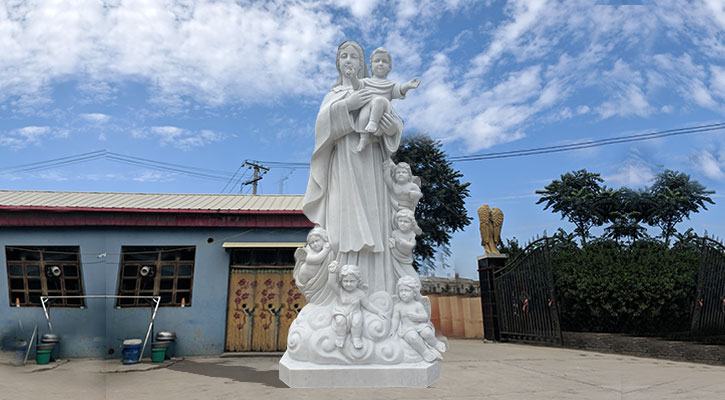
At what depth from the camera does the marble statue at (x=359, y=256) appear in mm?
3162

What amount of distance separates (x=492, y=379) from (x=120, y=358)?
575 centimetres

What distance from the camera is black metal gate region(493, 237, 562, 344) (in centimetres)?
741

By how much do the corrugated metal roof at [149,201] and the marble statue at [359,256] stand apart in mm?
4315

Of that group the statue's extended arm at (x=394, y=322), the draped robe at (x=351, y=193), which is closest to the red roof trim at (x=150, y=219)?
the draped robe at (x=351, y=193)

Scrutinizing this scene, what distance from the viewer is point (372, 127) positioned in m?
3.59

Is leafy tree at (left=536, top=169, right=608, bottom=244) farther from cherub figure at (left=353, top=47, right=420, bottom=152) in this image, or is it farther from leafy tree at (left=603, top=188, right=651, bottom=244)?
cherub figure at (left=353, top=47, right=420, bottom=152)

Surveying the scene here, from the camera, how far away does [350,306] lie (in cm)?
333

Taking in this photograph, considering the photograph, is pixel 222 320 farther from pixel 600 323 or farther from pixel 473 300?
pixel 600 323

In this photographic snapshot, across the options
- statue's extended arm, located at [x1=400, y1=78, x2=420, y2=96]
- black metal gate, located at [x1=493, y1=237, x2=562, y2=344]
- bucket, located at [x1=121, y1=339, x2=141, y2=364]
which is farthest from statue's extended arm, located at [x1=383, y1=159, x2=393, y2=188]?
bucket, located at [x1=121, y1=339, x2=141, y2=364]

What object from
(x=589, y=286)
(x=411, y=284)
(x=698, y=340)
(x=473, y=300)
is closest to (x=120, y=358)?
(x=411, y=284)

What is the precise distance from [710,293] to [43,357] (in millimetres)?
8146

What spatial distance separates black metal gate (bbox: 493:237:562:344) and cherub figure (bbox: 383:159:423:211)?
14.9ft

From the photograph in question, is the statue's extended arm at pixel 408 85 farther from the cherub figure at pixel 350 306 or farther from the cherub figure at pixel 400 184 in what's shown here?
the cherub figure at pixel 350 306

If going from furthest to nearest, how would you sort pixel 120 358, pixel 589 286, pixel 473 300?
1. pixel 473 300
2. pixel 589 286
3. pixel 120 358
